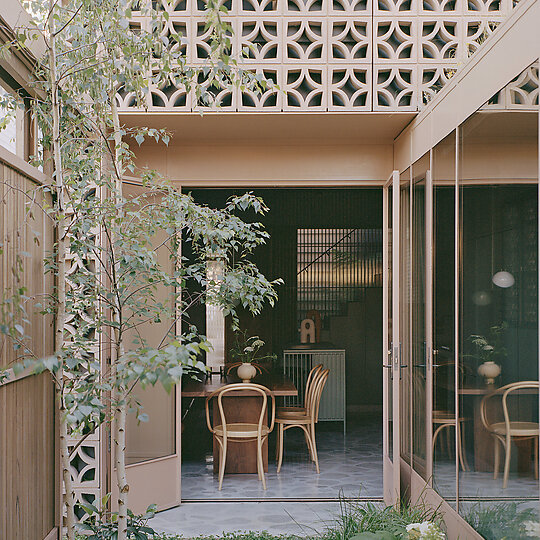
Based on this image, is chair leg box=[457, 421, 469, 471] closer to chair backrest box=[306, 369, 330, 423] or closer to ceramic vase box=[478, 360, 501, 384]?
ceramic vase box=[478, 360, 501, 384]

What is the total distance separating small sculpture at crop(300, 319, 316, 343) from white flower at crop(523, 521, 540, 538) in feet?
24.2

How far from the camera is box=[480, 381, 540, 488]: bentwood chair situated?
2.71 metres

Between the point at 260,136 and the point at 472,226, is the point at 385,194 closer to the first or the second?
the point at 260,136

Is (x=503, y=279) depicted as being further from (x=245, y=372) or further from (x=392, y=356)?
(x=245, y=372)

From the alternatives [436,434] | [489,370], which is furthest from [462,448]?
[489,370]

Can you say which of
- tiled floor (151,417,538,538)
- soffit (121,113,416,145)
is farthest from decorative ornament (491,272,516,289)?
soffit (121,113,416,145)

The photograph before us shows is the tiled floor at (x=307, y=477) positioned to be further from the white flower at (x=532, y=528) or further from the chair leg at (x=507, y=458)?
the white flower at (x=532, y=528)

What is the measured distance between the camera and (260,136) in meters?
5.54

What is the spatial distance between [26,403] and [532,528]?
266 cm

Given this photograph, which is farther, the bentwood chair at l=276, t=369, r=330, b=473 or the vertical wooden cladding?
the bentwood chair at l=276, t=369, r=330, b=473

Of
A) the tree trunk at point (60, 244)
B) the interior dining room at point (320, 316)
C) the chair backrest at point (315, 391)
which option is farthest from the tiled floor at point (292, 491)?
the tree trunk at point (60, 244)

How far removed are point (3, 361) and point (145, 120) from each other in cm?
229

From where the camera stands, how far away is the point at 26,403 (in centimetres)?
384

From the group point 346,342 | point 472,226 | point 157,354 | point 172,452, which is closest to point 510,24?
point 472,226
